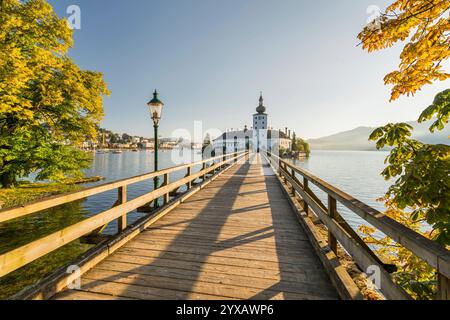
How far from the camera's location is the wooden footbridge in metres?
2.18

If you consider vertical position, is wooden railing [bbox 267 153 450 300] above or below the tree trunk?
above

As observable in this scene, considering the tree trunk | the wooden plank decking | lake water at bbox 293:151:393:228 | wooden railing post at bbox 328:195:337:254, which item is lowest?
lake water at bbox 293:151:393:228

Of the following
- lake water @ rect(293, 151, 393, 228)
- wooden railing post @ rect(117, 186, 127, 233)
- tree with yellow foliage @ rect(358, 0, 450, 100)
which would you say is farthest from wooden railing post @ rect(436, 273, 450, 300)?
lake water @ rect(293, 151, 393, 228)

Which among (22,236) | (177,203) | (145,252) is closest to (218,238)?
(145,252)

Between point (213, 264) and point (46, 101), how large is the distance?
13.7 meters

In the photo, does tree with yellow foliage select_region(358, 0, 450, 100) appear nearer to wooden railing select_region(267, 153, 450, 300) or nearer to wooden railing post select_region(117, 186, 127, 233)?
wooden railing select_region(267, 153, 450, 300)

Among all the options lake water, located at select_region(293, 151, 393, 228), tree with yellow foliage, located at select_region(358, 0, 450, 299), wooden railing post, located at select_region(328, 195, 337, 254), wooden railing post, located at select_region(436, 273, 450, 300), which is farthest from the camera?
lake water, located at select_region(293, 151, 393, 228)

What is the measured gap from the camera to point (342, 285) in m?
2.52

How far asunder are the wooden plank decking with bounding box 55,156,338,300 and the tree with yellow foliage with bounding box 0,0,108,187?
10.4 metres

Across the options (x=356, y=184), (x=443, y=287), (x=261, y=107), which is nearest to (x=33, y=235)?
(x=443, y=287)

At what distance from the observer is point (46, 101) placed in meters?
11.9

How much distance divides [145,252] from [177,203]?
3026 mm

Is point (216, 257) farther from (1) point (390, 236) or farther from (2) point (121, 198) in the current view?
(1) point (390, 236)
